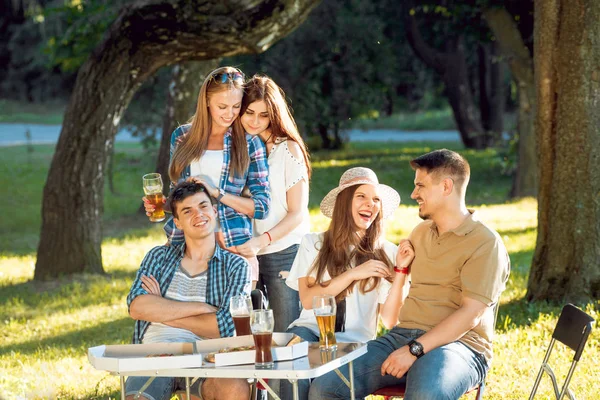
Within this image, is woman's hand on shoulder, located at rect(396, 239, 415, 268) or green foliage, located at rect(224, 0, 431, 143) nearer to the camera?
woman's hand on shoulder, located at rect(396, 239, 415, 268)

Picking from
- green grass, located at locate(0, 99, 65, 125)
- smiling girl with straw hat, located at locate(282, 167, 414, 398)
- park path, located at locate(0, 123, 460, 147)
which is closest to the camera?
smiling girl with straw hat, located at locate(282, 167, 414, 398)

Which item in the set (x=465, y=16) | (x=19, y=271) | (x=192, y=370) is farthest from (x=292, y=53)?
(x=192, y=370)

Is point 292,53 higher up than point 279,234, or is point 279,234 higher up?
point 292,53

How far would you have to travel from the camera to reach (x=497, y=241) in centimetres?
433

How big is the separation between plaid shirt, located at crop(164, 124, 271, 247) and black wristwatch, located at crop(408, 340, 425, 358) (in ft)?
3.87

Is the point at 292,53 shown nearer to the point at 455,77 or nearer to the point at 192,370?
the point at 455,77

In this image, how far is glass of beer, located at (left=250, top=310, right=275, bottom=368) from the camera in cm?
363

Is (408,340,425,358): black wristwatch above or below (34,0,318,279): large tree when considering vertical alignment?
below

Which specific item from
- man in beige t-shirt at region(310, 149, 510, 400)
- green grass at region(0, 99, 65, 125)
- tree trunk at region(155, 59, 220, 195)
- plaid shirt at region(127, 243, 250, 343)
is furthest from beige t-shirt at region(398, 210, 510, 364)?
green grass at region(0, 99, 65, 125)

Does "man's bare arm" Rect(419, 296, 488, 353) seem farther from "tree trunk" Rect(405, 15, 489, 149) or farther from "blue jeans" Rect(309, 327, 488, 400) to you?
"tree trunk" Rect(405, 15, 489, 149)

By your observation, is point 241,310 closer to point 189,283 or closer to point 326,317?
point 326,317

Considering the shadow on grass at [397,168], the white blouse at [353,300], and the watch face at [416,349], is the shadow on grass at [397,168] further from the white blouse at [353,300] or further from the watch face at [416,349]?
the watch face at [416,349]

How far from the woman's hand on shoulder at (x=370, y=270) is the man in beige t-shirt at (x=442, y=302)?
0.16 metres

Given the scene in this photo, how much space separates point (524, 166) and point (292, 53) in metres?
7.73
